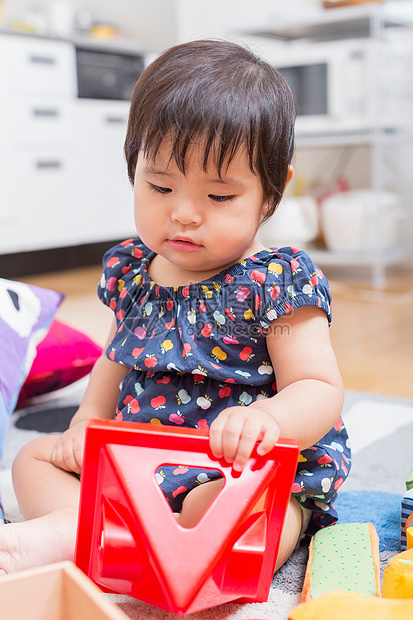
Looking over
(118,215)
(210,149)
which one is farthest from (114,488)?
(118,215)

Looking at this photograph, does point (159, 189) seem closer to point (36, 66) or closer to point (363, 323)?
point (363, 323)

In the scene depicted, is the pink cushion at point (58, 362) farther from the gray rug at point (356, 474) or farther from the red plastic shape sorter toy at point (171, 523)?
the red plastic shape sorter toy at point (171, 523)

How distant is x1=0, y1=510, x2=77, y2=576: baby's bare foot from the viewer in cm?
65

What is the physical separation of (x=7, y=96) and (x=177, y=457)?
2366 millimetres

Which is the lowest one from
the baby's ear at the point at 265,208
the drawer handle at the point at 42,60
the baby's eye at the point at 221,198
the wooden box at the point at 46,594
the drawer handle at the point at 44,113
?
the wooden box at the point at 46,594

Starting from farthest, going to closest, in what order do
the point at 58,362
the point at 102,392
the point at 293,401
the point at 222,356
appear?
the point at 58,362
the point at 102,392
the point at 222,356
the point at 293,401

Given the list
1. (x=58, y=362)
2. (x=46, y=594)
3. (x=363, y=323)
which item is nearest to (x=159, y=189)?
(x=46, y=594)

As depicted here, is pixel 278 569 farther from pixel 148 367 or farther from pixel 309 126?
pixel 309 126

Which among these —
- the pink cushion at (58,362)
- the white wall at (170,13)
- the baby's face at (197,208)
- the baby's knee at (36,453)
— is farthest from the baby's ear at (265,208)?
the white wall at (170,13)

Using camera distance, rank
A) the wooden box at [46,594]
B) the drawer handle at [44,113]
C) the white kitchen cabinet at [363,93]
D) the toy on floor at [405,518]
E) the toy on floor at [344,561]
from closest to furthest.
A: the wooden box at [46,594], the toy on floor at [344,561], the toy on floor at [405,518], the white kitchen cabinet at [363,93], the drawer handle at [44,113]

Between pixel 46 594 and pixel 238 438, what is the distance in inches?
7.1

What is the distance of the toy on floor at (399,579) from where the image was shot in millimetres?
593

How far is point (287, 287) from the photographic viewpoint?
74 cm

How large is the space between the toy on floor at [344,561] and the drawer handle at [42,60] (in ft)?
7.92
